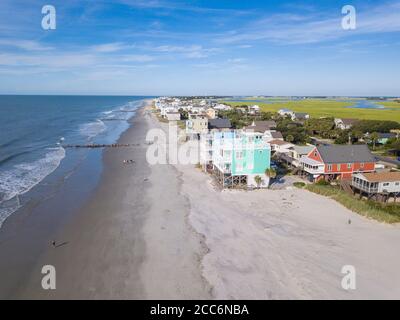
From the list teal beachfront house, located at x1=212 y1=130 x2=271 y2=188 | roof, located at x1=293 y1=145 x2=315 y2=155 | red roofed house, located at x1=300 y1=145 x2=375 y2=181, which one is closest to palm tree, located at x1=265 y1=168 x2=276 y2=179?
teal beachfront house, located at x1=212 y1=130 x2=271 y2=188

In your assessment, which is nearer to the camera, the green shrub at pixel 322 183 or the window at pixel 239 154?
the window at pixel 239 154

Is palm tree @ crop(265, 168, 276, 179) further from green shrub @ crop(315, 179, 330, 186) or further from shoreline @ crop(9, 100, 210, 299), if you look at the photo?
shoreline @ crop(9, 100, 210, 299)

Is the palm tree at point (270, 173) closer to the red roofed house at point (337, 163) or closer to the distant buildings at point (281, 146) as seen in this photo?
the red roofed house at point (337, 163)

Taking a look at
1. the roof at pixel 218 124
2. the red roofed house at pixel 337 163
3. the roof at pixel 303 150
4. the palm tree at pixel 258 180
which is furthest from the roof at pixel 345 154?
the roof at pixel 218 124

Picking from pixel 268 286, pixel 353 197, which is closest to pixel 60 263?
pixel 268 286

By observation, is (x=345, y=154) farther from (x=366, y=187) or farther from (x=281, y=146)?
(x=281, y=146)

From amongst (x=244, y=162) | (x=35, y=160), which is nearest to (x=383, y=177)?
(x=244, y=162)
